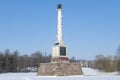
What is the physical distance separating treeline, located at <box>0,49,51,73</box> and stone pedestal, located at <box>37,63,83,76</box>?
1729 inches

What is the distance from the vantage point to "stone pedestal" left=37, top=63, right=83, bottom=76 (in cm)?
5206

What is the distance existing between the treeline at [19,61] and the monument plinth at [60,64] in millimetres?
44984

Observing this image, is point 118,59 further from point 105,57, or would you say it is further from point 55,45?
point 55,45

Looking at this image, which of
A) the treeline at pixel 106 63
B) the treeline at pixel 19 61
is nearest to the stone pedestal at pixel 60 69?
the treeline at pixel 106 63

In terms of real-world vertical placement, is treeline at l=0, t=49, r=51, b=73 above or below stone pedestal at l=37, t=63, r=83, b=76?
above

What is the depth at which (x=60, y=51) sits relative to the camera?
52.3 meters

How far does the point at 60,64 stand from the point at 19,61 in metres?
64.2

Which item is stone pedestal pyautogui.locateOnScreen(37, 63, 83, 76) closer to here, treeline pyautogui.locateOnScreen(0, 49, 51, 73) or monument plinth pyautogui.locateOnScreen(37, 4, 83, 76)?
monument plinth pyautogui.locateOnScreen(37, 4, 83, 76)

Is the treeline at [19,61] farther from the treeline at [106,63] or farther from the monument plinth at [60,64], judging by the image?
the monument plinth at [60,64]

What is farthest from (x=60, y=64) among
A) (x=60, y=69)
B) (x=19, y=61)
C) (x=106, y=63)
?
(x=19, y=61)

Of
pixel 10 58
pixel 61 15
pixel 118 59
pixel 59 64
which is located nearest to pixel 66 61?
pixel 59 64

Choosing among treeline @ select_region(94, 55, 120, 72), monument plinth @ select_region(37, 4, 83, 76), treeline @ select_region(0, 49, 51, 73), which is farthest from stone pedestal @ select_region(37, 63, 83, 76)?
treeline @ select_region(0, 49, 51, 73)

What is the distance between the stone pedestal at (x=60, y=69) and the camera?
171 ft

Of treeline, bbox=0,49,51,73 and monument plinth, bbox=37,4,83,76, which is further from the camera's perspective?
treeline, bbox=0,49,51,73
